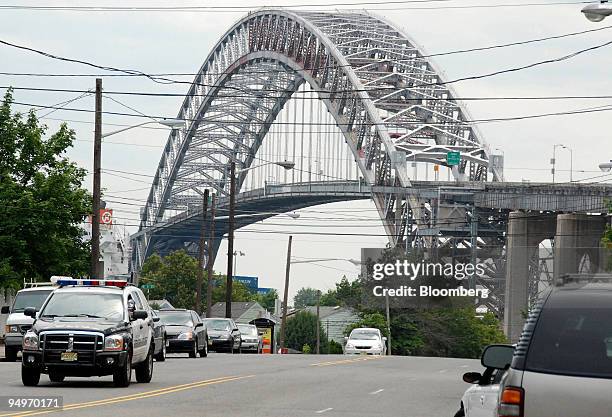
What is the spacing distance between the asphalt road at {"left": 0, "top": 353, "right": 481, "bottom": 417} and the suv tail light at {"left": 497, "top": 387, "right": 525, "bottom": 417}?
9565 millimetres

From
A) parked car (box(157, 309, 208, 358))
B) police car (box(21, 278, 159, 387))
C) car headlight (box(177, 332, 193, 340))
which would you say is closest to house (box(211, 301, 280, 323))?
parked car (box(157, 309, 208, 358))

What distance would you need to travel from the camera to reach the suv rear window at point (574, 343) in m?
7.53

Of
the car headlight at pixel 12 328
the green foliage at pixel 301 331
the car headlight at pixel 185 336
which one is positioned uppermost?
the car headlight at pixel 12 328

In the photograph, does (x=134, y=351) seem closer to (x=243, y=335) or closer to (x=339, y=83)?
(x=243, y=335)

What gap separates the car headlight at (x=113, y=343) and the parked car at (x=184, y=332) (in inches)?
667

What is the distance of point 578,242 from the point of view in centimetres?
7538

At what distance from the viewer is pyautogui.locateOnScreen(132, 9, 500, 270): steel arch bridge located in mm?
100312

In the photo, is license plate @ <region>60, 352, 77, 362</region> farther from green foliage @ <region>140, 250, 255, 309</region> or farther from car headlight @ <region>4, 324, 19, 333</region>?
green foliage @ <region>140, 250, 255, 309</region>

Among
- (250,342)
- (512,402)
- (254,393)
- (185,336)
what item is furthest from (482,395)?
(250,342)

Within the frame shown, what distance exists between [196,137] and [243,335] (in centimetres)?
6629

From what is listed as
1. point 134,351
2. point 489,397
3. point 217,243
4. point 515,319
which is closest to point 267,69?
point 217,243

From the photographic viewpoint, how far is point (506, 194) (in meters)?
88.8

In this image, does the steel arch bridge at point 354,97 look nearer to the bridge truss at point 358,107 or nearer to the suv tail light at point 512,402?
the bridge truss at point 358,107

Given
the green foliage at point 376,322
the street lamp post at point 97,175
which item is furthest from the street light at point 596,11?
the green foliage at point 376,322
